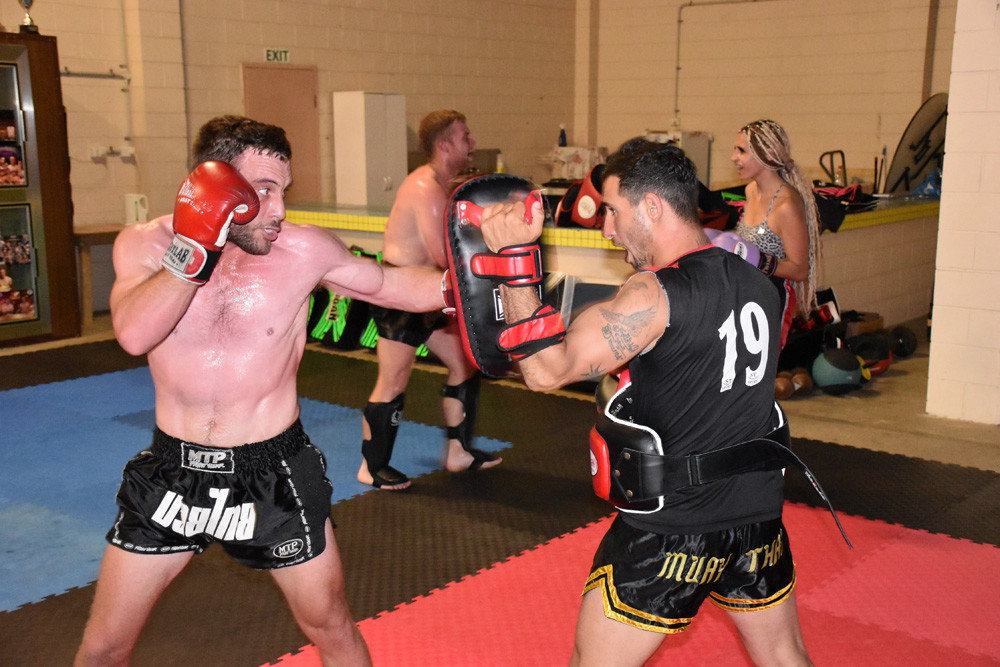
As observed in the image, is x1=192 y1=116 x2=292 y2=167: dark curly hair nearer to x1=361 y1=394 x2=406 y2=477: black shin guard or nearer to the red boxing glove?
the red boxing glove

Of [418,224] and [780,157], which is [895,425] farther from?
[418,224]

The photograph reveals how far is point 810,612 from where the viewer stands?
3.21 meters

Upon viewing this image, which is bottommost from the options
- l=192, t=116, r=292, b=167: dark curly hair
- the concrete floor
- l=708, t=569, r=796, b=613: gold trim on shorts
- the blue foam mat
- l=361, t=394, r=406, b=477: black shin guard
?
the blue foam mat

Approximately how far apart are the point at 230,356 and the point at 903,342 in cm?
613

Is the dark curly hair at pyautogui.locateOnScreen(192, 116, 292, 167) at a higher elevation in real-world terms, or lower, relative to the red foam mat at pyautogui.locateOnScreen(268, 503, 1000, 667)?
higher

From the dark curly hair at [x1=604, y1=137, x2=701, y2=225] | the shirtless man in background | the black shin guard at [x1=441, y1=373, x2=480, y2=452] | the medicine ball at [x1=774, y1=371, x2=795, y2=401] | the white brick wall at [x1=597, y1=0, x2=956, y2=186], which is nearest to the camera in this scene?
the dark curly hair at [x1=604, y1=137, x2=701, y2=225]

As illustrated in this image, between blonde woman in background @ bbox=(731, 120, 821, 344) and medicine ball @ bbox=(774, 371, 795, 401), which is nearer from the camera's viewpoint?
blonde woman in background @ bbox=(731, 120, 821, 344)

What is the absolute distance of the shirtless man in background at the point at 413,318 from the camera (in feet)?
13.9

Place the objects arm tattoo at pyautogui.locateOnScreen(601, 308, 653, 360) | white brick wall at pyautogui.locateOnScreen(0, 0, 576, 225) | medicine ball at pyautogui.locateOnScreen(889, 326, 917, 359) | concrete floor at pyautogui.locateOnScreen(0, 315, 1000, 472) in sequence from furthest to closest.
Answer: white brick wall at pyautogui.locateOnScreen(0, 0, 576, 225)
medicine ball at pyautogui.locateOnScreen(889, 326, 917, 359)
concrete floor at pyautogui.locateOnScreen(0, 315, 1000, 472)
arm tattoo at pyautogui.locateOnScreen(601, 308, 653, 360)

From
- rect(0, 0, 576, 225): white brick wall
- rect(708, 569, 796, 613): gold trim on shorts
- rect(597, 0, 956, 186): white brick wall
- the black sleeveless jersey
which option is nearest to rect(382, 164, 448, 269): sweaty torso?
the black sleeveless jersey

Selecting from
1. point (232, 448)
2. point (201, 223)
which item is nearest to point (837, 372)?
point (232, 448)

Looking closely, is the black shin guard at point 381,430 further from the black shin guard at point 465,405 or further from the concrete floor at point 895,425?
the concrete floor at point 895,425

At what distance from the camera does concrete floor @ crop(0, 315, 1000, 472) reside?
4.93 metres

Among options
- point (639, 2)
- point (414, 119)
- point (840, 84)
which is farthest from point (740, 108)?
point (414, 119)
